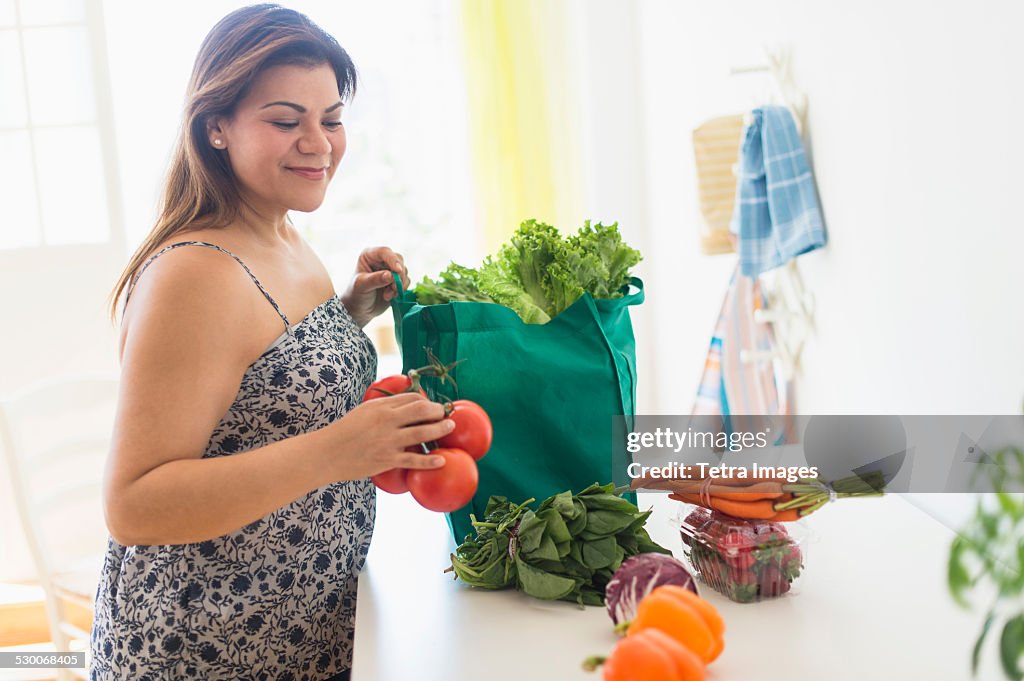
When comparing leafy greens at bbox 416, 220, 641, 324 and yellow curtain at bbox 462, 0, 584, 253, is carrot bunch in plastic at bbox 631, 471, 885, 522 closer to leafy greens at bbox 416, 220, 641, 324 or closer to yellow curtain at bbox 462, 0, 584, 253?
leafy greens at bbox 416, 220, 641, 324

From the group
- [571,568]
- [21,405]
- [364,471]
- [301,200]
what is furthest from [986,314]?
[21,405]

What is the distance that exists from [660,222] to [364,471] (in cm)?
213

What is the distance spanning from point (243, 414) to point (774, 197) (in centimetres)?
96

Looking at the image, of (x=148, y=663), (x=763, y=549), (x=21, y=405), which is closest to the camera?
(x=763, y=549)

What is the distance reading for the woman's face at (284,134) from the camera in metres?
1.10

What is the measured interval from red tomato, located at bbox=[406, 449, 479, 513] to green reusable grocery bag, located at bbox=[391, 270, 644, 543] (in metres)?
0.16

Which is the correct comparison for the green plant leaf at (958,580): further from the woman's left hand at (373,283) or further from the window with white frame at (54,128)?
the window with white frame at (54,128)

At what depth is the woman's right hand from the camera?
925 millimetres

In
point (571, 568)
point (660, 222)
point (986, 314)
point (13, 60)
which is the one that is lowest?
point (571, 568)

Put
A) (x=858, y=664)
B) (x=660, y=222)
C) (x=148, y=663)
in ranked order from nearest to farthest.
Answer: (x=858, y=664) → (x=148, y=663) → (x=660, y=222)

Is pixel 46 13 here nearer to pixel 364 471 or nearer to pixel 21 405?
pixel 21 405

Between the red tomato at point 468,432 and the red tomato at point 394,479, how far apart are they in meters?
0.05

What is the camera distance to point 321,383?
1.09m

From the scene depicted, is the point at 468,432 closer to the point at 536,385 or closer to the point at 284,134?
the point at 536,385
